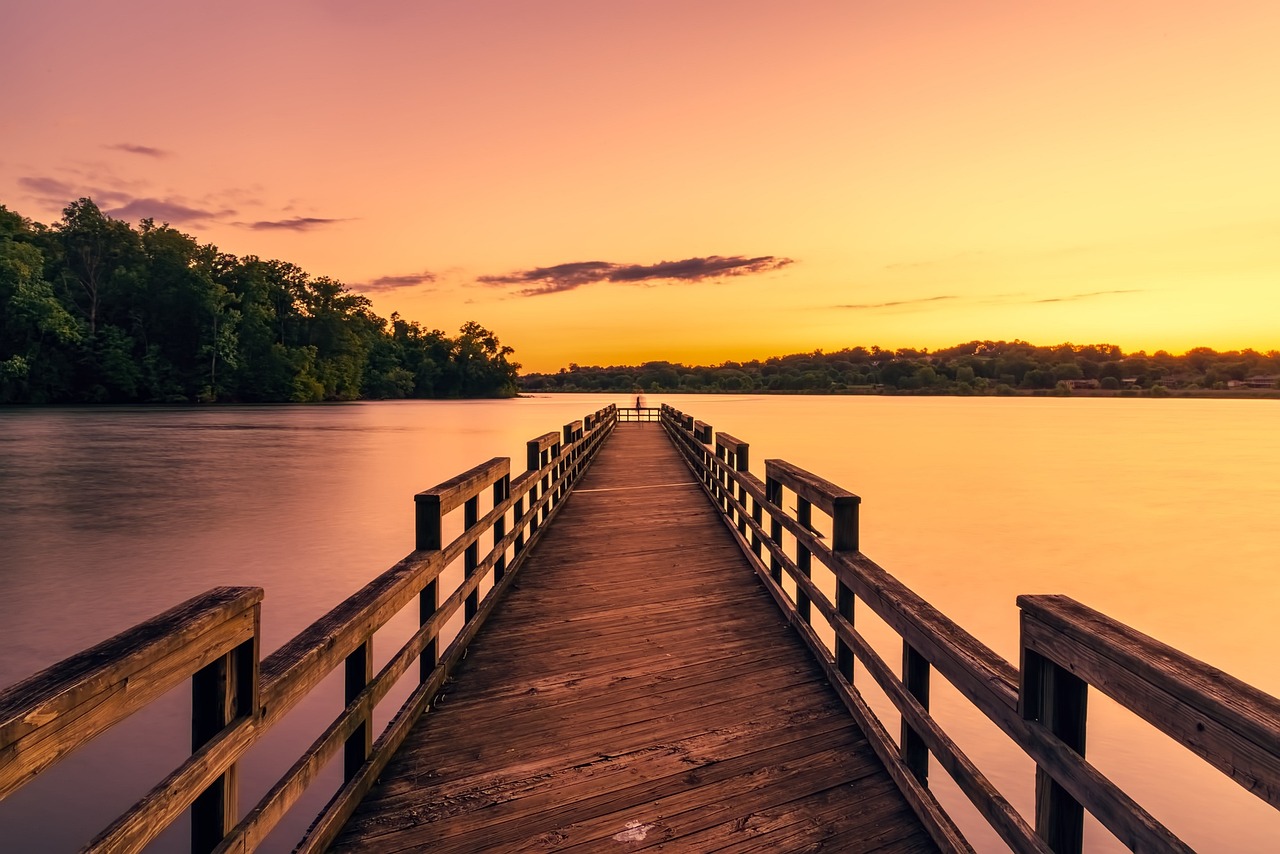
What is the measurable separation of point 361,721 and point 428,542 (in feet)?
3.38

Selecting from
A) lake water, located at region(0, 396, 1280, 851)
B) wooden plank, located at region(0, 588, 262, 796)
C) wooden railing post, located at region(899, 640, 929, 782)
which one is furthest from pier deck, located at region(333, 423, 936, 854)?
lake water, located at region(0, 396, 1280, 851)

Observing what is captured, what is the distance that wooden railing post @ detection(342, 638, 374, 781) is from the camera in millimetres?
2932

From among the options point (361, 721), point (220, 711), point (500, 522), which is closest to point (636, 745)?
point (361, 721)

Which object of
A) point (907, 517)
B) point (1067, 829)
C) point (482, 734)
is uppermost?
point (1067, 829)

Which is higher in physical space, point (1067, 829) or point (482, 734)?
point (1067, 829)

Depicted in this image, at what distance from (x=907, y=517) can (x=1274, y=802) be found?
23.3 meters

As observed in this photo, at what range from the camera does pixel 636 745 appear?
3.38m

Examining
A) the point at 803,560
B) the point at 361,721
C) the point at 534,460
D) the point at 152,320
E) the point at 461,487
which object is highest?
the point at 152,320

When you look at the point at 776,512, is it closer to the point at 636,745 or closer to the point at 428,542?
the point at 636,745

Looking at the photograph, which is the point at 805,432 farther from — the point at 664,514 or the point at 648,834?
the point at 648,834

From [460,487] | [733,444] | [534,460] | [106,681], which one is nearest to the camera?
[106,681]

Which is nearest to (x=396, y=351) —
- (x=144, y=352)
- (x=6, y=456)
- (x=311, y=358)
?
(x=311, y=358)

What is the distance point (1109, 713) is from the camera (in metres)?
8.03

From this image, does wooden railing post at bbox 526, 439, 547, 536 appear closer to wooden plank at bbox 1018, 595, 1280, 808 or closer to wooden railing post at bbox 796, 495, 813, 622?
wooden railing post at bbox 796, 495, 813, 622
